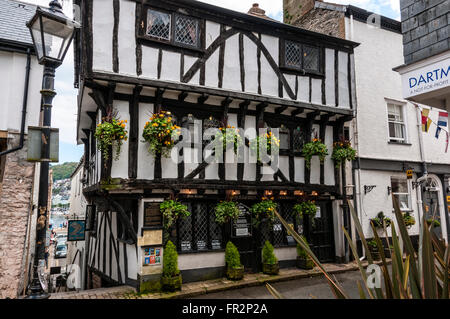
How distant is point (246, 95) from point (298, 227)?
4.69 m

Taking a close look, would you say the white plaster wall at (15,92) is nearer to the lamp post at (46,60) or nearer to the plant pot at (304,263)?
the lamp post at (46,60)

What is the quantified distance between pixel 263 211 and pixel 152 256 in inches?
130

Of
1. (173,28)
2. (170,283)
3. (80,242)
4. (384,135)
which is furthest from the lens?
(80,242)

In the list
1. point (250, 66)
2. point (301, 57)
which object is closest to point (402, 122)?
point (301, 57)

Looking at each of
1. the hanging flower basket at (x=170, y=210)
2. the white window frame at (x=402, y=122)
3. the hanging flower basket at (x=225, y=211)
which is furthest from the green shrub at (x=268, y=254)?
the white window frame at (x=402, y=122)

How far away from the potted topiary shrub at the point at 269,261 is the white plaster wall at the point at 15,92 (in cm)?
734

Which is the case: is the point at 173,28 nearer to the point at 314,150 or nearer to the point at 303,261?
the point at 314,150

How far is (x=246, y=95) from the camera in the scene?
8859 mm

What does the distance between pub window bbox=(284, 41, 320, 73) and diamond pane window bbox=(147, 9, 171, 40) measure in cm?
385

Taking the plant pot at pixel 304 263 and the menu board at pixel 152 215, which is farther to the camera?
the plant pot at pixel 304 263

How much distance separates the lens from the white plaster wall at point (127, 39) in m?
7.59

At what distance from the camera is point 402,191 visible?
11961mm

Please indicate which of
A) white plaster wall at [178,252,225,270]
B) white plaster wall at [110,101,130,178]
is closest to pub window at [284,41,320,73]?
white plaster wall at [110,101,130,178]

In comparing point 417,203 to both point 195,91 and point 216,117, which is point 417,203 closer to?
point 216,117
